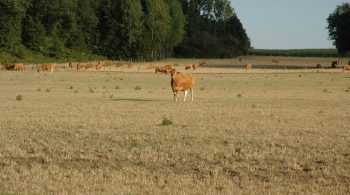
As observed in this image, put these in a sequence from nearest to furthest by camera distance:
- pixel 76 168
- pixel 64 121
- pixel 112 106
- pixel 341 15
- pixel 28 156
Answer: pixel 76 168, pixel 28 156, pixel 64 121, pixel 112 106, pixel 341 15

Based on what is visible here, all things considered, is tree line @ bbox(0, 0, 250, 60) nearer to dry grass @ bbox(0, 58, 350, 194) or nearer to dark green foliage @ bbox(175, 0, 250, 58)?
dark green foliage @ bbox(175, 0, 250, 58)

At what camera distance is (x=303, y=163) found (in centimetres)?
1273

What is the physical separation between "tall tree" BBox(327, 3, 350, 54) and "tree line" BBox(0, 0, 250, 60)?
3508 centimetres

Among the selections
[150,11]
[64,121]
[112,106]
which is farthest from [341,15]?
[64,121]

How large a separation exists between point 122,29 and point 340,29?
144ft

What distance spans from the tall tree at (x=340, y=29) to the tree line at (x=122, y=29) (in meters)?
35.1

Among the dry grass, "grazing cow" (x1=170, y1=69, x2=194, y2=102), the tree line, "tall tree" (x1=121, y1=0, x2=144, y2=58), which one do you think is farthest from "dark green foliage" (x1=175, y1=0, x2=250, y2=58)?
the dry grass

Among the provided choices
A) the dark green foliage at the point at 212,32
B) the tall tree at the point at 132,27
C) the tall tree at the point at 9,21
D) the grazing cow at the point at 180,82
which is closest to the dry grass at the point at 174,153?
the grazing cow at the point at 180,82

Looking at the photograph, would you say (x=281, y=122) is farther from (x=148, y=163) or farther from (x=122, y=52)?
(x=122, y=52)

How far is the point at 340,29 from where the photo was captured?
86.7 metres

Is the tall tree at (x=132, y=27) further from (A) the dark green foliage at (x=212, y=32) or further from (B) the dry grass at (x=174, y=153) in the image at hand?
(B) the dry grass at (x=174, y=153)

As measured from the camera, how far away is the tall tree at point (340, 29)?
8594 cm

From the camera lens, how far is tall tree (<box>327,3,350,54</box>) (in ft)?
282

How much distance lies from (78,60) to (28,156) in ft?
298
